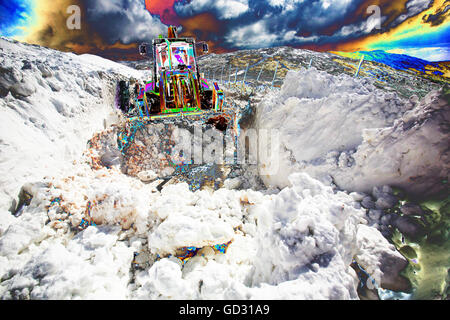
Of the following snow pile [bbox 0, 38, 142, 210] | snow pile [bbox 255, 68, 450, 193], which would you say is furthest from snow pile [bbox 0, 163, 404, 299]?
snow pile [bbox 255, 68, 450, 193]

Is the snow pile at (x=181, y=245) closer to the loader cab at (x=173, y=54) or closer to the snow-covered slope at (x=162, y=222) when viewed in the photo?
the snow-covered slope at (x=162, y=222)

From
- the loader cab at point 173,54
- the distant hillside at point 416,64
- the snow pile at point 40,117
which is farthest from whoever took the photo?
the loader cab at point 173,54

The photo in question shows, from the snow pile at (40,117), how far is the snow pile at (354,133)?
4.09m

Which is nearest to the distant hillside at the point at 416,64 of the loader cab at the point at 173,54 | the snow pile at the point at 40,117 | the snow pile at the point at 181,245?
the snow pile at the point at 181,245

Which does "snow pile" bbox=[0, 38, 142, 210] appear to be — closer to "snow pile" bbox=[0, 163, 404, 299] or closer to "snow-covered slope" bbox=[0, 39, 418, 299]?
"snow-covered slope" bbox=[0, 39, 418, 299]

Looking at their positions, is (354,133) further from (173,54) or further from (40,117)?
(40,117)

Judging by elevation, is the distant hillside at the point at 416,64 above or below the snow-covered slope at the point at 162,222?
above

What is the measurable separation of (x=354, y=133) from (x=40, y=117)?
18.9 feet

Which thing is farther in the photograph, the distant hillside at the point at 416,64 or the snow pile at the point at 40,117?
the distant hillside at the point at 416,64

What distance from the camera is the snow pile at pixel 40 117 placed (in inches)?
110

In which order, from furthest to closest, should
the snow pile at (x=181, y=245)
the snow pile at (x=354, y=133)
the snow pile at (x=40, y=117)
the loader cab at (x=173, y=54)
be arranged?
1. the loader cab at (x=173, y=54)
2. the snow pile at (x=40, y=117)
3. the snow pile at (x=354, y=133)
4. the snow pile at (x=181, y=245)

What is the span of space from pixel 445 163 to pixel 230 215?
2.82 metres

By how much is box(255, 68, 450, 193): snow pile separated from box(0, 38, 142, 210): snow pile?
4.09 meters

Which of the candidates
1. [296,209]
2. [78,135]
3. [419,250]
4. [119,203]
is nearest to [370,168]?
[419,250]
